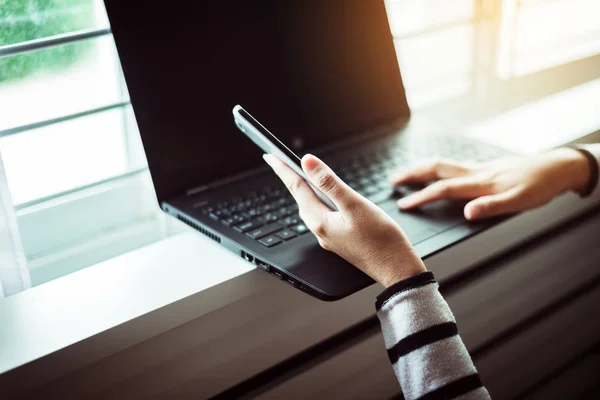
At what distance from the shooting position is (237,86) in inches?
32.1

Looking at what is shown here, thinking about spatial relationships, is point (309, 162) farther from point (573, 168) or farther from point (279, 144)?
point (573, 168)

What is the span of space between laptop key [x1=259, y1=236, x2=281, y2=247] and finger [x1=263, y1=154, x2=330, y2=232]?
0.04 m

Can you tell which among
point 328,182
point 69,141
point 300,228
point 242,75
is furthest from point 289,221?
point 69,141

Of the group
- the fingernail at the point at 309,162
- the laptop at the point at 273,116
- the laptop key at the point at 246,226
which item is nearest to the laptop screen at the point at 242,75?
the laptop at the point at 273,116

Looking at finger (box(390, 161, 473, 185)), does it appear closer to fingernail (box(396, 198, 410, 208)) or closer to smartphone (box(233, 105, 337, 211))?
fingernail (box(396, 198, 410, 208))

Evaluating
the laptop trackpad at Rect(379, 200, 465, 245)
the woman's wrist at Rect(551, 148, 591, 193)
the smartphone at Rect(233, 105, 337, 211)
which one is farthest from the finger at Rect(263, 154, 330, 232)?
the woman's wrist at Rect(551, 148, 591, 193)

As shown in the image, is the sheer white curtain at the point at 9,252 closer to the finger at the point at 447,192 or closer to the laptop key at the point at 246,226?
the laptop key at the point at 246,226

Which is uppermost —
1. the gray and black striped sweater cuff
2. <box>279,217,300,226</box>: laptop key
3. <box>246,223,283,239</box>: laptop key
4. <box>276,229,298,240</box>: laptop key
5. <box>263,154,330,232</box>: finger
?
<box>263,154,330,232</box>: finger

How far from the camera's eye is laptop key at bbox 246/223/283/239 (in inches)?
Answer: 27.0

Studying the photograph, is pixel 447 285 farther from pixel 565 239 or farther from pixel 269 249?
pixel 269 249

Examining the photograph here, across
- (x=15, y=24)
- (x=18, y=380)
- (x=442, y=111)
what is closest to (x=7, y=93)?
(x=15, y=24)

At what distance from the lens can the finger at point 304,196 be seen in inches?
25.5

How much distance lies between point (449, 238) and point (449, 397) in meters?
0.17

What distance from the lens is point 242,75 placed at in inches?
32.2
